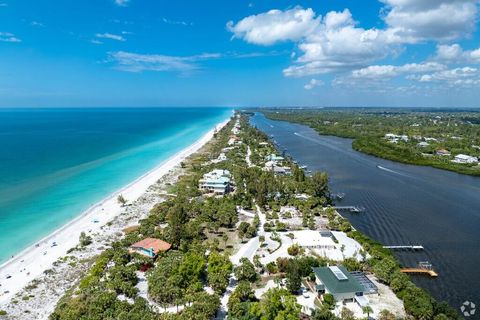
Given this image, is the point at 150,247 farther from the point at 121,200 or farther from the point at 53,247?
the point at 121,200


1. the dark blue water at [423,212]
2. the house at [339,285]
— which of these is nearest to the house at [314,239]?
the house at [339,285]

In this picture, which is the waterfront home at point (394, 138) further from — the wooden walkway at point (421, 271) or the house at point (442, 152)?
the wooden walkway at point (421, 271)

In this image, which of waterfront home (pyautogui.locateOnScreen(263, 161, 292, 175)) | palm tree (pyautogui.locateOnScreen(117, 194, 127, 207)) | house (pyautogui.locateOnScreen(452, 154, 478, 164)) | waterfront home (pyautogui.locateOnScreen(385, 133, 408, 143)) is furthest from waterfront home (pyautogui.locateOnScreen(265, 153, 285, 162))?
waterfront home (pyautogui.locateOnScreen(385, 133, 408, 143))

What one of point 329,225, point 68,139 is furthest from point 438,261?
point 68,139

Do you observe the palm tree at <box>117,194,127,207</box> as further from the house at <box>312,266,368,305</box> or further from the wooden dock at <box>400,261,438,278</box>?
the wooden dock at <box>400,261,438,278</box>

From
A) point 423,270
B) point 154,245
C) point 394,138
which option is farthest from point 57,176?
point 394,138

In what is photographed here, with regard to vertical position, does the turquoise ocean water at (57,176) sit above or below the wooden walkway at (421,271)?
above

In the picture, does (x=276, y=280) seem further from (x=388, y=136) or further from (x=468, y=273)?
(x=388, y=136)
